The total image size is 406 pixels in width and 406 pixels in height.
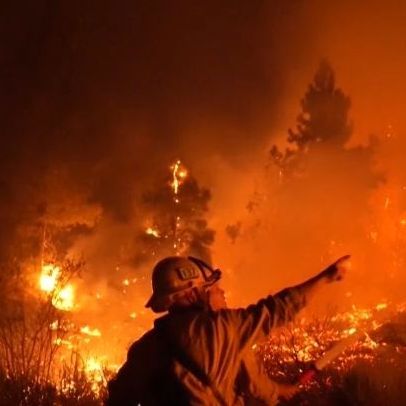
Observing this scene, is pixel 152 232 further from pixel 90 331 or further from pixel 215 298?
pixel 215 298

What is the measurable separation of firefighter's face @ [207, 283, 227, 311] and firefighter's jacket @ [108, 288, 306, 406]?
0.20 metres

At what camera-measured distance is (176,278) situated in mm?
3836

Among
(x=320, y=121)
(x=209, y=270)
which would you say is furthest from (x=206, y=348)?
(x=320, y=121)

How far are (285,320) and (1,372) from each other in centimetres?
702

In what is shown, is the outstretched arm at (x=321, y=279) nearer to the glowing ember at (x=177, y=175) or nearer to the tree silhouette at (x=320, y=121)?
the glowing ember at (x=177, y=175)

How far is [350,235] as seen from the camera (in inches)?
1559

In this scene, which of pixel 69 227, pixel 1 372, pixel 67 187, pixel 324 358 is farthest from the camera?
pixel 69 227

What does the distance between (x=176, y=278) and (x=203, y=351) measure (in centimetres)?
64

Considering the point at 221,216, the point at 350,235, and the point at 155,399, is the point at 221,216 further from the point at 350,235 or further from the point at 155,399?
the point at 155,399

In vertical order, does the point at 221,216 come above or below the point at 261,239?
above

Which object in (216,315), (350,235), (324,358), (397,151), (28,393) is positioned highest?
(397,151)

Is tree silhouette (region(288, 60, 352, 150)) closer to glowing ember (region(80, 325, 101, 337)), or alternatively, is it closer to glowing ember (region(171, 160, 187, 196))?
glowing ember (region(171, 160, 187, 196))

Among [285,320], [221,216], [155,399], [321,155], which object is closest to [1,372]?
[155,399]

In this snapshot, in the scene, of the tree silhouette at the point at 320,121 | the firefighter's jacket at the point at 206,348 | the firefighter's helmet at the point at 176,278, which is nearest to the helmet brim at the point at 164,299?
the firefighter's helmet at the point at 176,278
